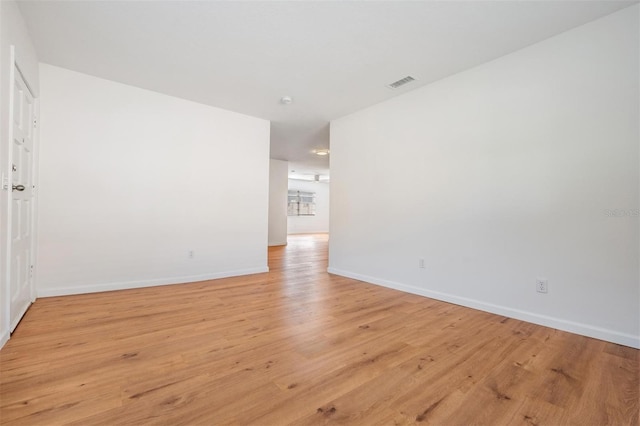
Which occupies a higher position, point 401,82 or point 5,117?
point 401,82

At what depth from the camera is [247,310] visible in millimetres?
2639

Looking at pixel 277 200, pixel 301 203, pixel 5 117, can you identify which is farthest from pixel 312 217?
pixel 5 117

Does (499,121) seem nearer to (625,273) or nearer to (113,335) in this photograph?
(625,273)

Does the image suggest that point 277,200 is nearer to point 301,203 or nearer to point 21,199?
point 301,203

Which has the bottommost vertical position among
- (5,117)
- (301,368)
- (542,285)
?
(301,368)

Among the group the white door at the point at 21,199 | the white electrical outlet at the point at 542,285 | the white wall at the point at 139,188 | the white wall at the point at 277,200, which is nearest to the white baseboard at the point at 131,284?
the white wall at the point at 139,188

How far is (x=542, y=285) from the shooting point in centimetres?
238

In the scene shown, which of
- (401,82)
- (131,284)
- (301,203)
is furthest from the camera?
(301,203)

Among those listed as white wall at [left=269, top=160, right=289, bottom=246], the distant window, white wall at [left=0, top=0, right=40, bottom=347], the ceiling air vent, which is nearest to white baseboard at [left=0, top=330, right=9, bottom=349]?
white wall at [left=0, top=0, right=40, bottom=347]

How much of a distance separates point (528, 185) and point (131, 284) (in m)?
4.39

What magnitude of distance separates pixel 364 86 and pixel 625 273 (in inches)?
114

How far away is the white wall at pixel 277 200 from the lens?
7852 millimetres

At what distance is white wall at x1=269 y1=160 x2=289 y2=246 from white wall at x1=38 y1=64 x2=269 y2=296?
3.42 metres

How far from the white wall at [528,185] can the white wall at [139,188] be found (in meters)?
2.17
